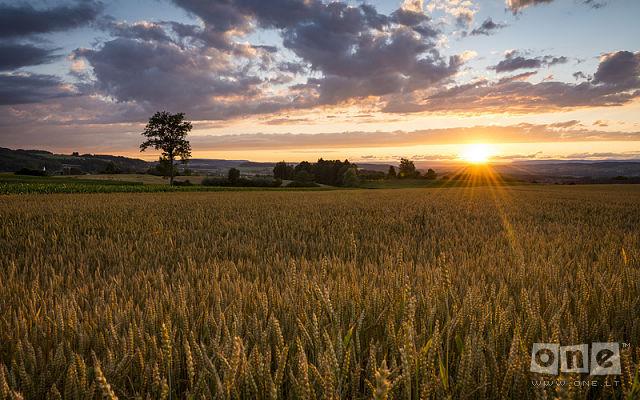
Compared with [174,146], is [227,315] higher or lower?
lower

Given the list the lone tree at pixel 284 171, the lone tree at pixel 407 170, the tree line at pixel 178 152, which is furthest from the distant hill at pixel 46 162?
the lone tree at pixel 407 170

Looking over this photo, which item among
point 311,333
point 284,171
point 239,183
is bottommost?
point 311,333

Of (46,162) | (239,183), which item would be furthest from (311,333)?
(46,162)

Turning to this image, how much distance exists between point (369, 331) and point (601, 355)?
116cm

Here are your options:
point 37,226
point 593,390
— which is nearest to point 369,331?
point 593,390

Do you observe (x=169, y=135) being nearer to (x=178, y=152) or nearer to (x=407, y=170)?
(x=178, y=152)

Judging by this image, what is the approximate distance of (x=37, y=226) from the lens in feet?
26.7

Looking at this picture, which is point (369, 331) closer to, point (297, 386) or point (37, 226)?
point (297, 386)

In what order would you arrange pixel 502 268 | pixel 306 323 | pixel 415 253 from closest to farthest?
pixel 306 323 < pixel 502 268 < pixel 415 253

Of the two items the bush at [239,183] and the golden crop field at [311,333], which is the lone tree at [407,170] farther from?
the golden crop field at [311,333]

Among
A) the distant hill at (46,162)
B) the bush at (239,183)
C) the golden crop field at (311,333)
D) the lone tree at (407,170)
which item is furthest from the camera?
the distant hill at (46,162)

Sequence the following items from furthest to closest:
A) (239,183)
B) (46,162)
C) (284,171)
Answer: (46,162), (284,171), (239,183)

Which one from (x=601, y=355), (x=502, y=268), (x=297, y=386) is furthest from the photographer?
(x=502, y=268)

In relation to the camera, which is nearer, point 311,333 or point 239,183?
point 311,333
